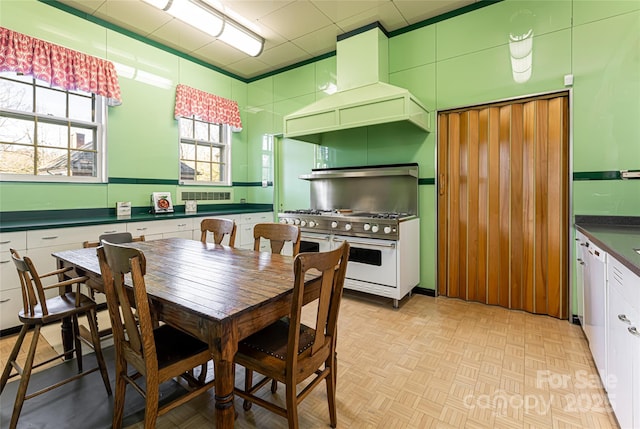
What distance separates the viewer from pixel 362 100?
320 cm

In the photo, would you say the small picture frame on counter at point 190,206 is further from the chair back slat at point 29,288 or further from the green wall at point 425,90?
the chair back slat at point 29,288

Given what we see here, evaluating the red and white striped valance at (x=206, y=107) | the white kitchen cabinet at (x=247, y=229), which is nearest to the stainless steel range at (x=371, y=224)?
the white kitchen cabinet at (x=247, y=229)

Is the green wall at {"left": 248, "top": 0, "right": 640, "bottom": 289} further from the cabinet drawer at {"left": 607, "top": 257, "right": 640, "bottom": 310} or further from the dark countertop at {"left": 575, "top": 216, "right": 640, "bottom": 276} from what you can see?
the cabinet drawer at {"left": 607, "top": 257, "right": 640, "bottom": 310}

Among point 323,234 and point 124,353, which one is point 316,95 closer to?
point 323,234

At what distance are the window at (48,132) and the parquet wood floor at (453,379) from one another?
1721mm

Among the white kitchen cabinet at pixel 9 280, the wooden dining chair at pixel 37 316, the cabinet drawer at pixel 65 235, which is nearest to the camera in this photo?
the wooden dining chair at pixel 37 316

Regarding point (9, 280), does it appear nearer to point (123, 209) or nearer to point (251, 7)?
point (123, 209)

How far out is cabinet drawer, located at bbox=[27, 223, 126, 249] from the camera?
2606 millimetres

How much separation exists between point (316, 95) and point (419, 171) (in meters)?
1.90

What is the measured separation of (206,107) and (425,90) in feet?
10.1

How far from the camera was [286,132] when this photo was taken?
386 cm

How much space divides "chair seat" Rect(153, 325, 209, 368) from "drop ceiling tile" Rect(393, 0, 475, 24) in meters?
3.52

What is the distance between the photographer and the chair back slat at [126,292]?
3.83ft

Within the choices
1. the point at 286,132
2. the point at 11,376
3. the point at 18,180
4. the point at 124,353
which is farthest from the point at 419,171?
the point at 18,180
